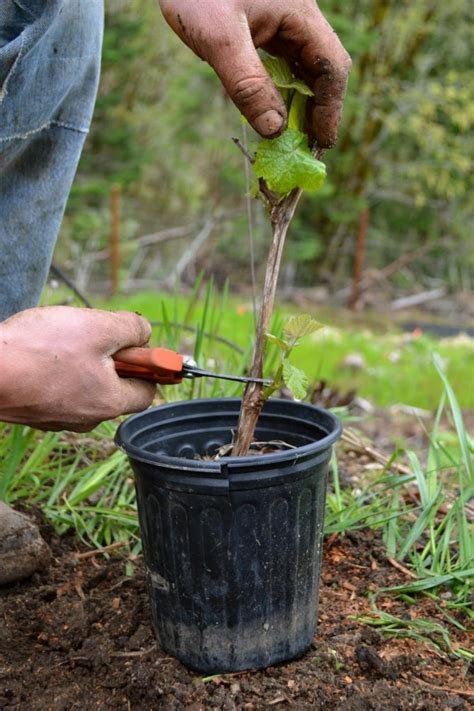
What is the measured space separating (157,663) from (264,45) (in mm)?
1169

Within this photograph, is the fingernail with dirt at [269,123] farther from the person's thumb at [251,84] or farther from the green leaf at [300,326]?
the green leaf at [300,326]

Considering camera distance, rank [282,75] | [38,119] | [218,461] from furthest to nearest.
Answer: [38,119] → [282,75] → [218,461]

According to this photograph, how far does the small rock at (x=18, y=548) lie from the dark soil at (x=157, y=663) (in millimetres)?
40

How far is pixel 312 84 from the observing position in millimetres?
1301

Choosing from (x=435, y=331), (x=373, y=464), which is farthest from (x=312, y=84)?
(x=435, y=331)

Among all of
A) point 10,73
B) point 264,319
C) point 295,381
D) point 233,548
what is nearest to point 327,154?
point 10,73

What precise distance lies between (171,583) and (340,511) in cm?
56

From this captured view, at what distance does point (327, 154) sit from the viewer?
1037 cm

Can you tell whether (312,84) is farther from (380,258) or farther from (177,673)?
(380,258)

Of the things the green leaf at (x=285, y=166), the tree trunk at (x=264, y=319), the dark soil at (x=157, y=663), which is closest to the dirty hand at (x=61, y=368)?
the tree trunk at (x=264, y=319)

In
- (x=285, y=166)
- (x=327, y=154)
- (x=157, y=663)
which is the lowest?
(x=157, y=663)

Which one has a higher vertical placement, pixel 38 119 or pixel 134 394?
pixel 38 119

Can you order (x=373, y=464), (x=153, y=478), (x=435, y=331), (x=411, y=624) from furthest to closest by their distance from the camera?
1. (x=435, y=331)
2. (x=373, y=464)
3. (x=411, y=624)
4. (x=153, y=478)

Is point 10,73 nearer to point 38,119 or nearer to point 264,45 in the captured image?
point 38,119
